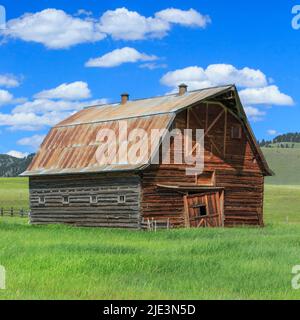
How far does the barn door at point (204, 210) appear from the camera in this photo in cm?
3497

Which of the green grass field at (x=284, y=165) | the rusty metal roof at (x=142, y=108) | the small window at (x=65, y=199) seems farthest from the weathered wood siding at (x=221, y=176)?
the green grass field at (x=284, y=165)

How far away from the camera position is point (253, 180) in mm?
38938

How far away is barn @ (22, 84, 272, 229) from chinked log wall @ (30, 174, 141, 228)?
0.05 meters

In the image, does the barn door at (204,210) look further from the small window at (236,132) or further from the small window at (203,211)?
the small window at (236,132)

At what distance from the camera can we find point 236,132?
37906 mm

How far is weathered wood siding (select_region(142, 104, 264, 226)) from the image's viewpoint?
34375 millimetres

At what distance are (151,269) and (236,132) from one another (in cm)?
2183

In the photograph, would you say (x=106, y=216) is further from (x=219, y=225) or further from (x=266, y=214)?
(x=266, y=214)

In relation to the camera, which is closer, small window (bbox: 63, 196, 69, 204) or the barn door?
the barn door

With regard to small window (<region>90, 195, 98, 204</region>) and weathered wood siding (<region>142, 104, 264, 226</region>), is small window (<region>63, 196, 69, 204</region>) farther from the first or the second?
weathered wood siding (<region>142, 104, 264, 226</region>)

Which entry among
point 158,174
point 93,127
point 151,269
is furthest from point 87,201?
point 151,269

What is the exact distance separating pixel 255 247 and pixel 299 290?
317 inches

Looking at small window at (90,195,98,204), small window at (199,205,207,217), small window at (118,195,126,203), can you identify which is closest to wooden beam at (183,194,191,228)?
small window at (199,205,207,217)
